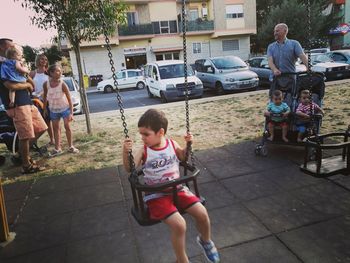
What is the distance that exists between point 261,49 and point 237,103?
1205 inches

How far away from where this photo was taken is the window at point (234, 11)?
34750 mm

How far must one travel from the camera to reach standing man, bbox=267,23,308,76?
17.8 feet

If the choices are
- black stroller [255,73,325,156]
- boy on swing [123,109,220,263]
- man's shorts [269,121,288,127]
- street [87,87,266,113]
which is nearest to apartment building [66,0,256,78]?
street [87,87,266,113]

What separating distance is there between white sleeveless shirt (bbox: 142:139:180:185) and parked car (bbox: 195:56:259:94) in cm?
1165

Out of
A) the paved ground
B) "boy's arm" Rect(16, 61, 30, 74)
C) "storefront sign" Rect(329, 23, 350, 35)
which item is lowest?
the paved ground

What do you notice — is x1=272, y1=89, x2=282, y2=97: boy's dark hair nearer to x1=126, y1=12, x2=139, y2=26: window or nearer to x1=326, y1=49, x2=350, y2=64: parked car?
x1=326, y1=49, x2=350, y2=64: parked car

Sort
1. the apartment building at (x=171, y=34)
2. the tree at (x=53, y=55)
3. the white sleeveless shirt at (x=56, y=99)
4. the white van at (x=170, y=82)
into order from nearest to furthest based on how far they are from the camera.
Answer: the white sleeveless shirt at (x=56, y=99)
the white van at (x=170, y=82)
the apartment building at (x=171, y=34)
the tree at (x=53, y=55)

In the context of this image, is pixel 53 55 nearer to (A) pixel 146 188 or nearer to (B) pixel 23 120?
(B) pixel 23 120

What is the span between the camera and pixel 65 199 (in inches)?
163

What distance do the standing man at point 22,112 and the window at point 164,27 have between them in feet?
97.5

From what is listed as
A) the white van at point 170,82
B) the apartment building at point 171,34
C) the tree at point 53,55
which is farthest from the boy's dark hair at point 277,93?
the tree at point 53,55

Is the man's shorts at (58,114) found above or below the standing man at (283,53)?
below

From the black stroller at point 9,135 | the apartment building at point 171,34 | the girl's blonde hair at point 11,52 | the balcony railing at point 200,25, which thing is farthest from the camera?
the balcony railing at point 200,25

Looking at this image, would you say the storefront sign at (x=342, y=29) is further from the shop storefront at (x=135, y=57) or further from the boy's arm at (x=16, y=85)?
the boy's arm at (x=16, y=85)
